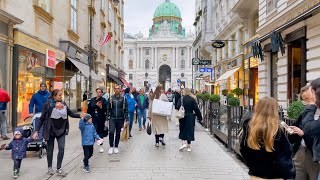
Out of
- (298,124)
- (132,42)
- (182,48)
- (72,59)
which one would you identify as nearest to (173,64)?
(182,48)

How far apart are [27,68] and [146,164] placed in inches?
352

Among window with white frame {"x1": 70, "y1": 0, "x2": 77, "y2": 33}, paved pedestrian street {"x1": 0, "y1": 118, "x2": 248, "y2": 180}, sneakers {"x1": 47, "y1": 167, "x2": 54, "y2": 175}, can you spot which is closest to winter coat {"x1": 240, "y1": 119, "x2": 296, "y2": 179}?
paved pedestrian street {"x1": 0, "y1": 118, "x2": 248, "y2": 180}

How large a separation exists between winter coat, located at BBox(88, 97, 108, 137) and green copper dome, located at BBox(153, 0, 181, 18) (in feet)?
363

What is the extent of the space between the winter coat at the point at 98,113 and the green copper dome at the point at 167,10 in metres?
111

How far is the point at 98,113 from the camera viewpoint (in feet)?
31.0

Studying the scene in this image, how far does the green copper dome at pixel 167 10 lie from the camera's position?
11812 centimetres

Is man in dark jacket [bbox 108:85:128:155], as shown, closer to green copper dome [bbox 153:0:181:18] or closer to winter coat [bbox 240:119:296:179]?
winter coat [bbox 240:119:296:179]

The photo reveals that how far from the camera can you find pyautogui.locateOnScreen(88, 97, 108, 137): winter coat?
944cm

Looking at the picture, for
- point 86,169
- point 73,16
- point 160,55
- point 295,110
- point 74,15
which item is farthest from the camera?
point 160,55

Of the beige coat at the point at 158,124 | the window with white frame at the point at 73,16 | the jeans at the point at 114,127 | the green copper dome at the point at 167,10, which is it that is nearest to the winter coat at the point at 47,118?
the jeans at the point at 114,127

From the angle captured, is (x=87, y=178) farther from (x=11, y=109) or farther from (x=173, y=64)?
(x=173, y=64)

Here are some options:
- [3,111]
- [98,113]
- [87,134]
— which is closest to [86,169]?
[87,134]

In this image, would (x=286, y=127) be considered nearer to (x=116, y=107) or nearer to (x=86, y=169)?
(x=86, y=169)

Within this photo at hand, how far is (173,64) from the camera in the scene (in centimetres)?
11631
